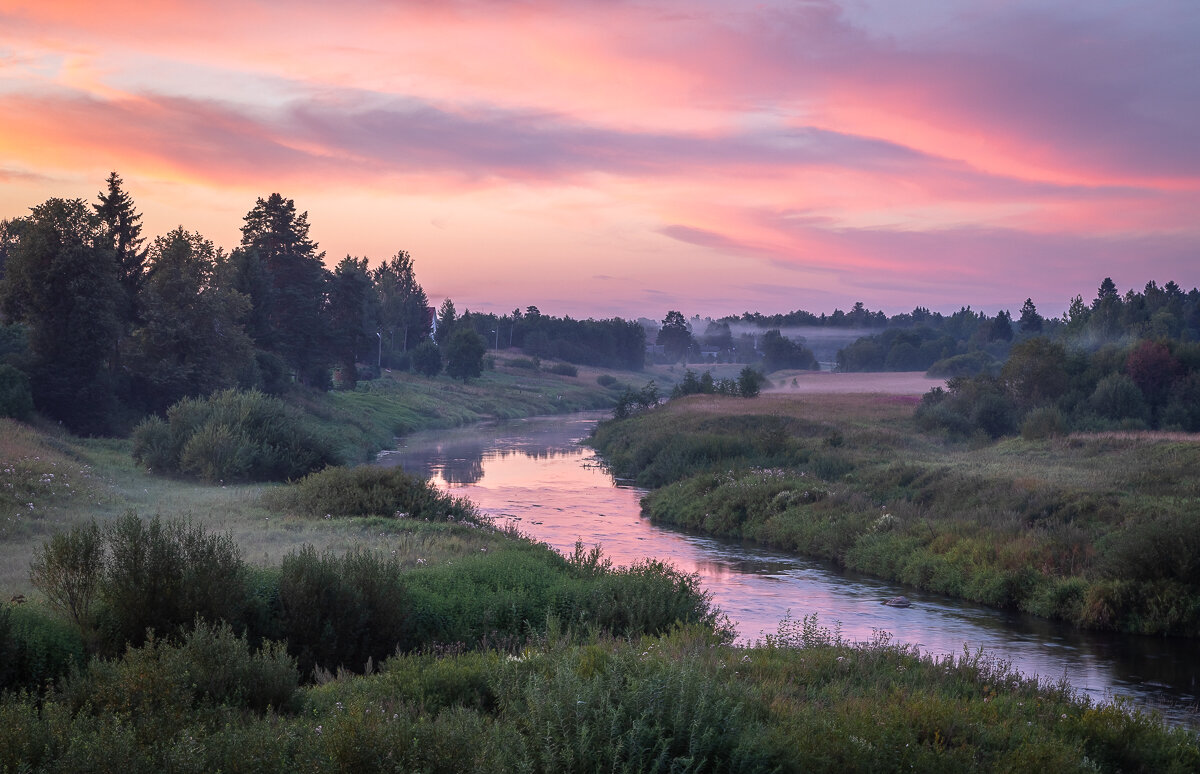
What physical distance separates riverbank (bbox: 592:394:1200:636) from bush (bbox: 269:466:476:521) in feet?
37.1

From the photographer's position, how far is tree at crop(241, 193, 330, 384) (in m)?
63.4

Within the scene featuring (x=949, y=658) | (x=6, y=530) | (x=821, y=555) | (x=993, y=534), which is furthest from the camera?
(x=821, y=555)

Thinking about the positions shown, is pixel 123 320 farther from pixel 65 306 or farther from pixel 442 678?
pixel 442 678

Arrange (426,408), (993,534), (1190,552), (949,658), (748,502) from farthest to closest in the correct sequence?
(426,408)
(748,502)
(993,534)
(1190,552)
(949,658)

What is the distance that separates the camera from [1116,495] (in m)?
25.8

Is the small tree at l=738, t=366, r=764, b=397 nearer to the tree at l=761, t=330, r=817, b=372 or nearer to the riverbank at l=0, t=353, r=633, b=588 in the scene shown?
the riverbank at l=0, t=353, r=633, b=588

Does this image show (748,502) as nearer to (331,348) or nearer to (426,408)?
(331,348)

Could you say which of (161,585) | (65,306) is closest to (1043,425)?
(161,585)

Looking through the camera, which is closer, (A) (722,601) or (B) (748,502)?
(A) (722,601)

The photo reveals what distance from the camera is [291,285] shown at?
2613 inches

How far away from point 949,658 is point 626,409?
55.6m

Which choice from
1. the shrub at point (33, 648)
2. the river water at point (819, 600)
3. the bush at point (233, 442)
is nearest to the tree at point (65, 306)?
the bush at point (233, 442)

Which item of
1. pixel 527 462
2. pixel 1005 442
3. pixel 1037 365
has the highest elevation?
pixel 1037 365

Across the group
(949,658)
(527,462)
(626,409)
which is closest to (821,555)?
(949,658)
